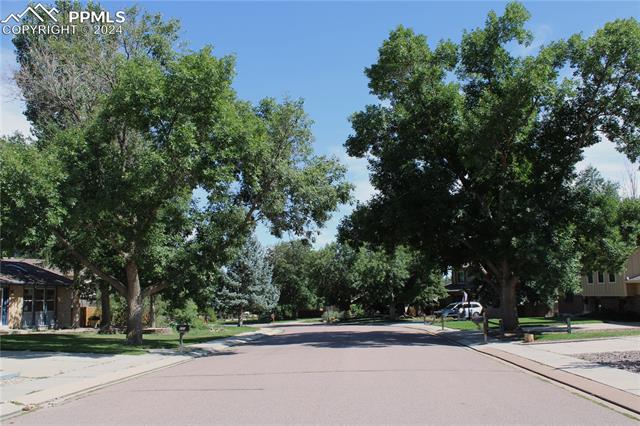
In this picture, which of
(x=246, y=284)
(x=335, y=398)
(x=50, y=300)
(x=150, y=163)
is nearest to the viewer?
(x=335, y=398)

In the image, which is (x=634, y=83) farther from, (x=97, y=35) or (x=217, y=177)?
(x=97, y=35)

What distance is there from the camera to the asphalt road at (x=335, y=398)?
9.16m

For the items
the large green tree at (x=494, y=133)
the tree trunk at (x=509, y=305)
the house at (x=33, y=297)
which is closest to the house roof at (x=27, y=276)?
the house at (x=33, y=297)

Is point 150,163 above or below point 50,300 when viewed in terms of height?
above

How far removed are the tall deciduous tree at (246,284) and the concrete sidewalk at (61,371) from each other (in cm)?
2807

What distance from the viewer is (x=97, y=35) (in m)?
25.5

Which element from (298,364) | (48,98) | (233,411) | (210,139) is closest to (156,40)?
(48,98)

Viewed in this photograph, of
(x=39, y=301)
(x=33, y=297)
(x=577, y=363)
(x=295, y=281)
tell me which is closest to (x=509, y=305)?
(x=577, y=363)

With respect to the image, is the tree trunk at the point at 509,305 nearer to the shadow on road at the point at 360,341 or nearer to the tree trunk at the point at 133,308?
the shadow on road at the point at 360,341

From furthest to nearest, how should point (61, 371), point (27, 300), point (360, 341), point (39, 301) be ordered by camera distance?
point (39, 301) → point (27, 300) → point (360, 341) → point (61, 371)

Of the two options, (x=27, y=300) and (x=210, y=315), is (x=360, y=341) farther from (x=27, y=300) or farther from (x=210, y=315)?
(x=210, y=315)

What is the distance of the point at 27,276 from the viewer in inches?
1435

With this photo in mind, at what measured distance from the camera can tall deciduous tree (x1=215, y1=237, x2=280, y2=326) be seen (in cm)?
5172

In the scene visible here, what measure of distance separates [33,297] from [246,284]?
1934cm
